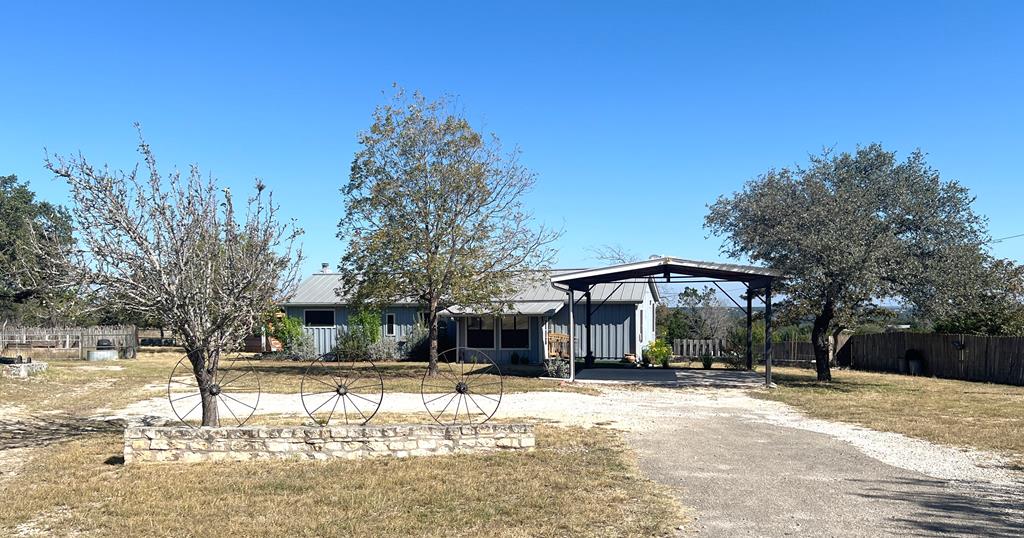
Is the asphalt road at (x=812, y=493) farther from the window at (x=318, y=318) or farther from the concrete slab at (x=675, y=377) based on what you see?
the window at (x=318, y=318)

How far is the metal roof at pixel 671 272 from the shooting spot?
62.3 feet

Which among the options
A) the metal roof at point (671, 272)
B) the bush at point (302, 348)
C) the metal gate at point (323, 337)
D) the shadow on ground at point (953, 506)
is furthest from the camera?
the metal gate at point (323, 337)

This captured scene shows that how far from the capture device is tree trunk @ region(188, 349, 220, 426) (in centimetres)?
960

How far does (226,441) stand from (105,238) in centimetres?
287

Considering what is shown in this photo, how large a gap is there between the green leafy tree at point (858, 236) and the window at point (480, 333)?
11.1m

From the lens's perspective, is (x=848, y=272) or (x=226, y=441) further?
(x=848, y=272)

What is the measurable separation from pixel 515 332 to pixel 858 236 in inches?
556

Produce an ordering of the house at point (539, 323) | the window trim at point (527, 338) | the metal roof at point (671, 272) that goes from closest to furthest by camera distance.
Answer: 1. the metal roof at point (671, 272)
2. the house at point (539, 323)
3. the window trim at point (527, 338)

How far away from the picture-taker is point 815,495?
23.8 ft

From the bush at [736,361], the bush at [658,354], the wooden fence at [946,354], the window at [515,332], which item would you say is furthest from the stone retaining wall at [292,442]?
the window at [515,332]

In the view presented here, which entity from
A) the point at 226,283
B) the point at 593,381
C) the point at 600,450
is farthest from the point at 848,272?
the point at 226,283

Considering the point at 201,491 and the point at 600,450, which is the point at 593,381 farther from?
the point at 201,491

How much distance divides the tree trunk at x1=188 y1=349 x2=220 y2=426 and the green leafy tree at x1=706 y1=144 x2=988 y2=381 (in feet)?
45.0

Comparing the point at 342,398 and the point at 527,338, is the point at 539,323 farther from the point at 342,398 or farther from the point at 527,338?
the point at 342,398
